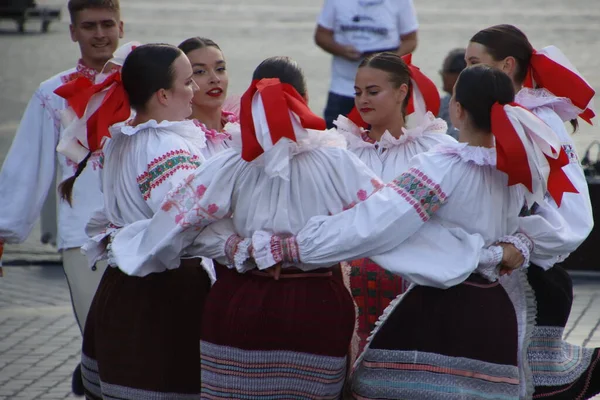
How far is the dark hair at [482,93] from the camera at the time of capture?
12.6 ft

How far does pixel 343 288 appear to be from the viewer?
12.8 feet

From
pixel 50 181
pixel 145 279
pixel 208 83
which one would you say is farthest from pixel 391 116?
pixel 50 181

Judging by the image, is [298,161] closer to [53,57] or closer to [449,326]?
[449,326]

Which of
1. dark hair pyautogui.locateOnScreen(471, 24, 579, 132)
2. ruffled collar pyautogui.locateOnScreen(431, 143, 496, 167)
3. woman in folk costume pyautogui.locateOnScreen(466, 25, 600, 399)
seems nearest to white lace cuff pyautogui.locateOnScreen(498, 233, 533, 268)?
ruffled collar pyautogui.locateOnScreen(431, 143, 496, 167)

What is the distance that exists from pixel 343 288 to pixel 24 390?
2.43 m

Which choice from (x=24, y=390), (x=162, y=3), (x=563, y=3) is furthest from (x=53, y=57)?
(x=24, y=390)

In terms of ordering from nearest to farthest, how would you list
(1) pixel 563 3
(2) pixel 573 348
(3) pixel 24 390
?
(2) pixel 573 348
(3) pixel 24 390
(1) pixel 563 3

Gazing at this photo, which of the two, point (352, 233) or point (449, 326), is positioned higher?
point (352, 233)

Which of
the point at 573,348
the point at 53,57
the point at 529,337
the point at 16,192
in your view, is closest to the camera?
the point at 529,337

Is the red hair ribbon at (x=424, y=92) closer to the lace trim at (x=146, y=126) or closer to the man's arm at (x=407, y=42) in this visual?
the lace trim at (x=146, y=126)

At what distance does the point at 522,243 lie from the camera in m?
3.90

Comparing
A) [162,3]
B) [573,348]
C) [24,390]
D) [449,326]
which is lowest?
[162,3]

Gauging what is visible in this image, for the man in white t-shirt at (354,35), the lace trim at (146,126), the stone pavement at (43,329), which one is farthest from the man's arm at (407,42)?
the lace trim at (146,126)

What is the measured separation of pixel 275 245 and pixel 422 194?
478 millimetres
